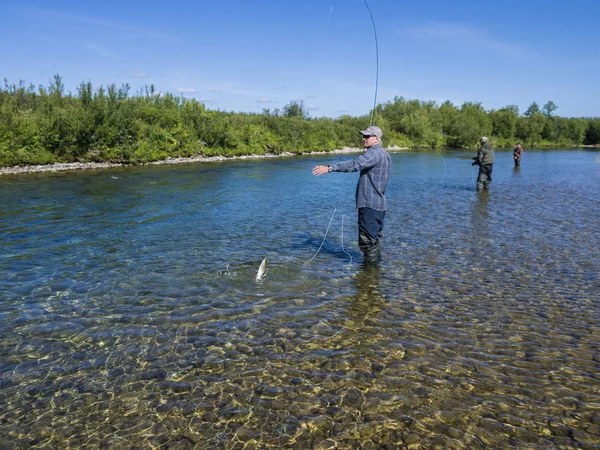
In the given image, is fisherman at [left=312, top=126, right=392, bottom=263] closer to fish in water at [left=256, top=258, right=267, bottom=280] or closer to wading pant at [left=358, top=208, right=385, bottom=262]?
wading pant at [left=358, top=208, right=385, bottom=262]

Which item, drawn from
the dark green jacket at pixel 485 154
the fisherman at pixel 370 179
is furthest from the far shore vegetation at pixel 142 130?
the dark green jacket at pixel 485 154

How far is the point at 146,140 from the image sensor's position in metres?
41.2

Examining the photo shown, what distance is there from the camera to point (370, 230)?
359 inches

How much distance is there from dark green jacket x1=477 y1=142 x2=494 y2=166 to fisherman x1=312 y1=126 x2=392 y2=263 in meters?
15.0

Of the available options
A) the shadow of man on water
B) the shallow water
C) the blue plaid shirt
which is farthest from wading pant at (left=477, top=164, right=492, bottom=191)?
the blue plaid shirt

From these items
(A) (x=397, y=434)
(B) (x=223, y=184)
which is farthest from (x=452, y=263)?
(B) (x=223, y=184)

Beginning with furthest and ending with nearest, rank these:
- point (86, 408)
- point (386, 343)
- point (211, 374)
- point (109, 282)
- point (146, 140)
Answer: point (146, 140) < point (109, 282) < point (386, 343) < point (211, 374) < point (86, 408)

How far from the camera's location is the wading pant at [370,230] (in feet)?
29.5

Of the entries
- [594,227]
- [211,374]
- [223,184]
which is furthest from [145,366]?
[223,184]

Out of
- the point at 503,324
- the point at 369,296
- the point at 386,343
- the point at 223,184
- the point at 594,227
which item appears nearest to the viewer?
the point at 386,343

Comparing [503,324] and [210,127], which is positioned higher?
[210,127]

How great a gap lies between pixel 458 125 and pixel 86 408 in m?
109

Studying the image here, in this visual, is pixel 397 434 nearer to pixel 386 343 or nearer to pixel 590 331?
pixel 386 343

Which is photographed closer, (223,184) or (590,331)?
(590,331)
